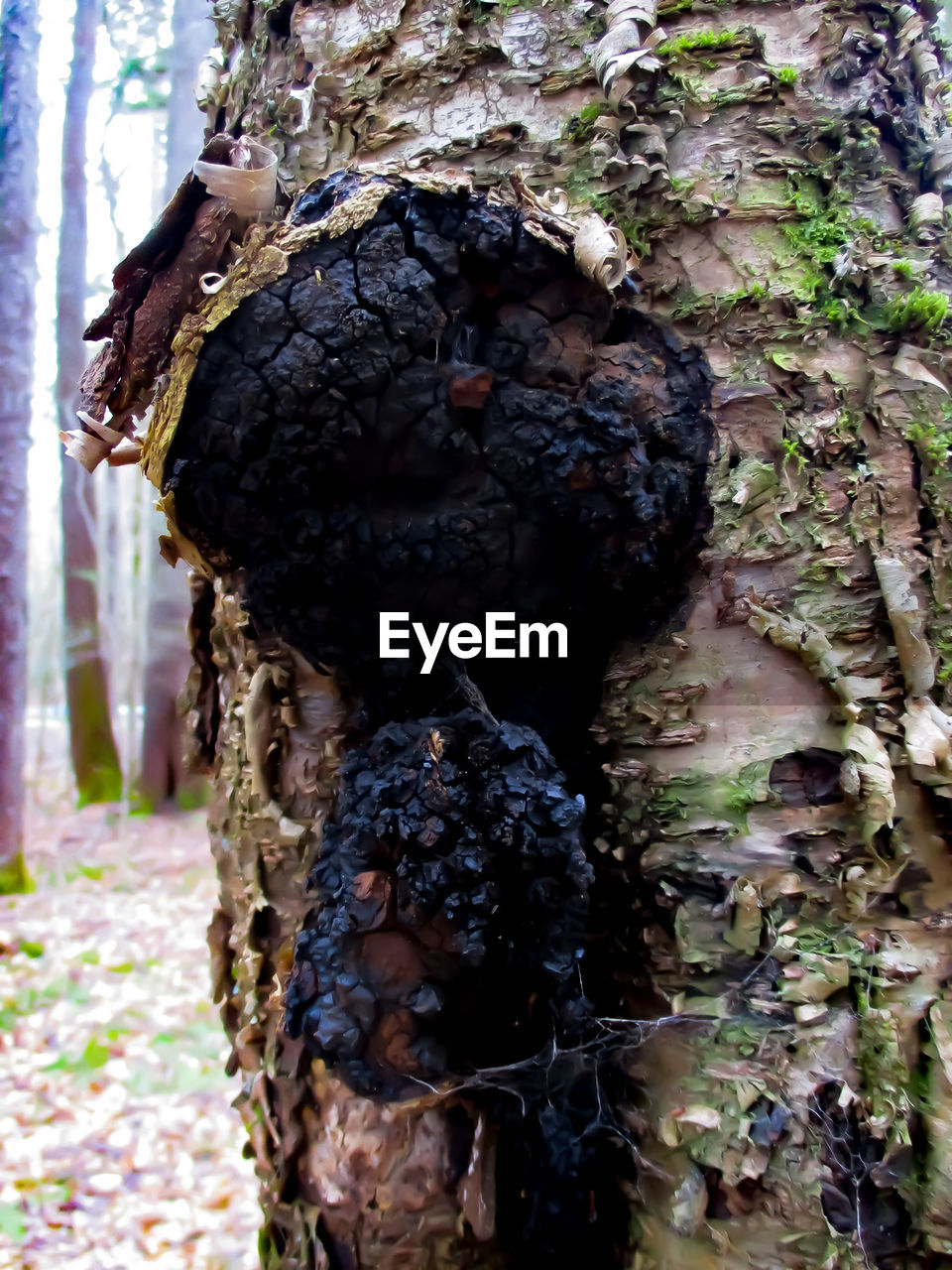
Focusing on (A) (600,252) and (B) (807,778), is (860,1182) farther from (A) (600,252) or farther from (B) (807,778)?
(A) (600,252)

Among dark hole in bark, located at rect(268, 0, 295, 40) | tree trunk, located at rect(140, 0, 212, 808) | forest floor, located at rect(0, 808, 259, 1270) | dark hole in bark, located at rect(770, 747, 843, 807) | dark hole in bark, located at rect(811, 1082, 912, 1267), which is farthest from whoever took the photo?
tree trunk, located at rect(140, 0, 212, 808)

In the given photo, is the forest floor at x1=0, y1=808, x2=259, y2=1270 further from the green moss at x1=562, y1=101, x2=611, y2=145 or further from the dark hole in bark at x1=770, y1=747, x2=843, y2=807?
the green moss at x1=562, y1=101, x2=611, y2=145

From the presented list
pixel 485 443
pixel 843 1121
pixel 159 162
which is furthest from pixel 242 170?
pixel 159 162

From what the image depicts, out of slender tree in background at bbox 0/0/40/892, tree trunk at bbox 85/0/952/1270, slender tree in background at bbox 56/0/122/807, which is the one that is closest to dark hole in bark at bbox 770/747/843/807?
tree trunk at bbox 85/0/952/1270

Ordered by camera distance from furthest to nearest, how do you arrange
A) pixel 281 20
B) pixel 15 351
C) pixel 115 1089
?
pixel 15 351
pixel 115 1089
pixel 281 20

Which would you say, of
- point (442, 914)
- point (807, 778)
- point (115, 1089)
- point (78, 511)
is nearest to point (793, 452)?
point (807, 778)

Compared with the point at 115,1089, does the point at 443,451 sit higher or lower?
higher

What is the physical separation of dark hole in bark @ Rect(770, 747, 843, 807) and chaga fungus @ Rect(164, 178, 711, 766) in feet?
0.69

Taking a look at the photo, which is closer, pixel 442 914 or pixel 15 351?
pixel 442 914

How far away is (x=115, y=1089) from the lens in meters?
3.10

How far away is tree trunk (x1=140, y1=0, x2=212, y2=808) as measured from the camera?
6336 mm

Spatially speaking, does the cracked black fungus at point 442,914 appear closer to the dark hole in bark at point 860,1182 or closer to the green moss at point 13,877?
the dark hole in bark at point 860,1182

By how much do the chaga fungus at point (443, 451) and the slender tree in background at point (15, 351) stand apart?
3950mm

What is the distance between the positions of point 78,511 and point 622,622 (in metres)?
6.31
